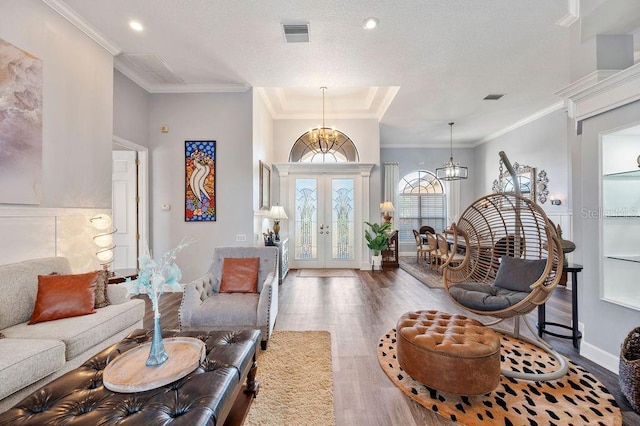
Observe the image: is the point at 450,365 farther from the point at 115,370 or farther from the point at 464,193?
the point at 464,193

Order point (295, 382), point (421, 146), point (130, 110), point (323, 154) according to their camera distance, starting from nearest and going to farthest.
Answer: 1. point (295, 382)
2. point (130, 110)
3. point (323, 154)
4. point (421, 146)

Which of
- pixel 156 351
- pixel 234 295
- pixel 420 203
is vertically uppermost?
pixel 420 203

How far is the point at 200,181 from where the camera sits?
15.3 feet

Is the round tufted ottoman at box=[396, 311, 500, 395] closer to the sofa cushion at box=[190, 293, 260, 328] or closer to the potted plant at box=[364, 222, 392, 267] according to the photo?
the sofa cushion at box=[190, 293, 260, 328]

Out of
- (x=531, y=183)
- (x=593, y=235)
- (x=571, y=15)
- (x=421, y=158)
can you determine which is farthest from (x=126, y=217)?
(x=531, y=183)

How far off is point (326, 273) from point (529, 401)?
14.4 feet

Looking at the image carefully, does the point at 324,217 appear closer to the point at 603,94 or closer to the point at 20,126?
the point at 603,94

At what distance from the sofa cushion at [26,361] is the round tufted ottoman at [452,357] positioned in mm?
2427

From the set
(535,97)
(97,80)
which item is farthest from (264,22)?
(535,97)

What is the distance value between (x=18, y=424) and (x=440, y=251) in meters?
6.39

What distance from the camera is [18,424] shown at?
1120 millimetres

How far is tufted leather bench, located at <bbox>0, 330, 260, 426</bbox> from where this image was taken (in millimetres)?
1151

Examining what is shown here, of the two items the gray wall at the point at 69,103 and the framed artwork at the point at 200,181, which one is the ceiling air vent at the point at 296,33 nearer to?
the framed artwork at the point at 200,181

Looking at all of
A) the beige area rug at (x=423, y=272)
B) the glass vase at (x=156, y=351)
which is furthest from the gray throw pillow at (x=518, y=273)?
the glass vase at (x=156, y=351)
